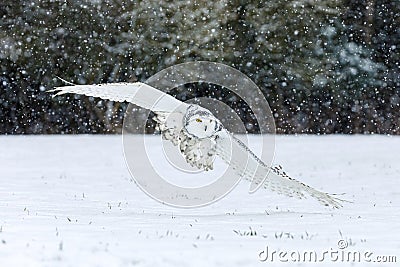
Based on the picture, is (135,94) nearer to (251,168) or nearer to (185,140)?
(185,140)

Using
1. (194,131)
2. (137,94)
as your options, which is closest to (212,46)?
(137,94)

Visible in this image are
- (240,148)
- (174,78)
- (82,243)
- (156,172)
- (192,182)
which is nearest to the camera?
(82,243)

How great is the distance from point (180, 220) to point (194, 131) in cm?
148

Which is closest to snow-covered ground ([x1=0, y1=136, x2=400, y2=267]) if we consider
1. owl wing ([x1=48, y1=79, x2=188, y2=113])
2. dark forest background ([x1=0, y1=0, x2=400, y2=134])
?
owl wing ([x1=48, y1=79, x2=188, y2=113])

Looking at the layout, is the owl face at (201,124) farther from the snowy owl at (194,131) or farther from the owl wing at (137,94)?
the owl wing at (137,94)

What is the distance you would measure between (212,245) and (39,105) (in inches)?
702

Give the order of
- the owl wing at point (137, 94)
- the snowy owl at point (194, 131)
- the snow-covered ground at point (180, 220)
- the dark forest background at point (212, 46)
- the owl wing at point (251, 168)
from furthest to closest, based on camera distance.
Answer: the dark forest background at point (212, 46)
the owl wing at point (137, 94)
the snowy owl at point (194, 131)
the owl wing at point (251, 168)
the snow-covered ground at point (180, 220)

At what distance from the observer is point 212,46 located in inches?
957

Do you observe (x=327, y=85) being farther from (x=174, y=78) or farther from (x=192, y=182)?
(x=192, y=182)

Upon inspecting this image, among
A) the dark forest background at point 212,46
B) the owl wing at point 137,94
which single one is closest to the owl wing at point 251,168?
the owl wing at point 137,94

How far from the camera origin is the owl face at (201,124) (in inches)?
376

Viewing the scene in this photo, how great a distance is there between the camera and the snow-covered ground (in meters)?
7.59

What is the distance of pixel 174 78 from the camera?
24.6 meters

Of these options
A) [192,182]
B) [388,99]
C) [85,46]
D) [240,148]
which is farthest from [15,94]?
[240,148]
